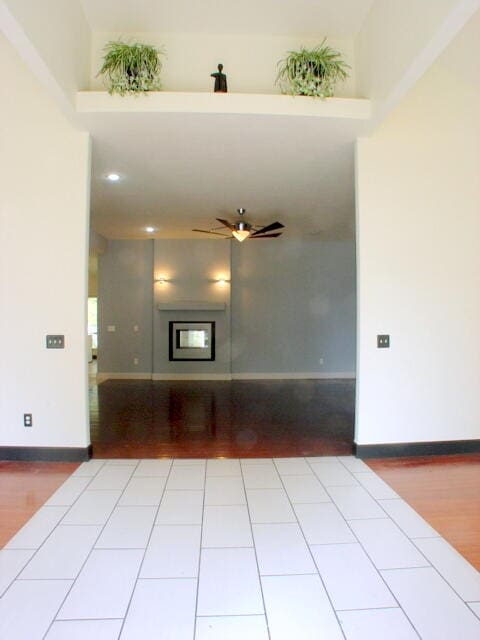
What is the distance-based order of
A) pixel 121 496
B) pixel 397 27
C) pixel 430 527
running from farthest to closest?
pixel 121 496 < pixel 397 27 < pixel 430 527

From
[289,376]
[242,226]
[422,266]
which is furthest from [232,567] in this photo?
[289,376]

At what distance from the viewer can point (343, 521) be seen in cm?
220

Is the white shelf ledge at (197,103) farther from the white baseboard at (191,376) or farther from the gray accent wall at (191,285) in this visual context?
the white baseboard at (191,376)

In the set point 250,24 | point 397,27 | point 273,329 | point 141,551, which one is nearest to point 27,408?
point 141,551

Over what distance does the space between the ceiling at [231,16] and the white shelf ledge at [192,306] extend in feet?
15.9

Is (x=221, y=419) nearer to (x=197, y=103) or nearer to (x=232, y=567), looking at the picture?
(x=232, y=567)

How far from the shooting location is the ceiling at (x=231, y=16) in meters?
2.59

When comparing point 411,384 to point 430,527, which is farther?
point 411,384

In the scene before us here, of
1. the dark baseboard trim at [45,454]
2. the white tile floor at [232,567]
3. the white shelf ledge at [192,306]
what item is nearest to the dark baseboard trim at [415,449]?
the white tile floor at [232,567]

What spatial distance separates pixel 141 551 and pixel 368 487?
65.9 inches

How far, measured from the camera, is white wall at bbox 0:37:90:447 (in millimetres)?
3002

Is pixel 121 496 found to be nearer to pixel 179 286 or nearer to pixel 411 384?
pixel 411 384

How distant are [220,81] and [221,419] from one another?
11.7ft

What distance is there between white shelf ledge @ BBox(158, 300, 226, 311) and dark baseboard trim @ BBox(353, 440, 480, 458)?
4.51 metres
